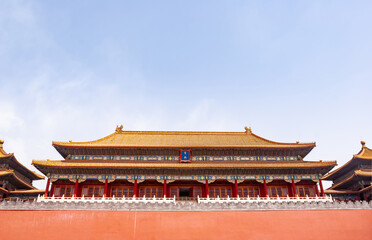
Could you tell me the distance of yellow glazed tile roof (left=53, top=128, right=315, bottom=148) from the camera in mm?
24781

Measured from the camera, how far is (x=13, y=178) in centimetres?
2438

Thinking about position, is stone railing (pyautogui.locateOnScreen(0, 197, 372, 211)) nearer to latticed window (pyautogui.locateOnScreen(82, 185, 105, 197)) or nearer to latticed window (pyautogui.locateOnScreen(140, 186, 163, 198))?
latticed window (pyautogui.locateOnScreen(82, 185, 105, 197))

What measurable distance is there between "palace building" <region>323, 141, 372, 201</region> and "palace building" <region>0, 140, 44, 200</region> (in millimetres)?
26812

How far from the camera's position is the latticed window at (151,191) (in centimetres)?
2334

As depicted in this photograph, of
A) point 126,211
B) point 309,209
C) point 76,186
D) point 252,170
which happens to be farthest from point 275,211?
point 76,186

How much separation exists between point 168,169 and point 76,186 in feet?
23.7

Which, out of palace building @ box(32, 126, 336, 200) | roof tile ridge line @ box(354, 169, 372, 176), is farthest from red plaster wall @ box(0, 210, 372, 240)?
roof tile ridge line @ box(354, 169, 372, 176)

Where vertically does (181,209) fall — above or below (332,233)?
above

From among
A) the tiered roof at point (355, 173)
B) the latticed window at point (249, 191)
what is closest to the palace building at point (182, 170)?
the latticed window at point (249, 191)

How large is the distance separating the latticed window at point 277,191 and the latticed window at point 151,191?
29.3ft

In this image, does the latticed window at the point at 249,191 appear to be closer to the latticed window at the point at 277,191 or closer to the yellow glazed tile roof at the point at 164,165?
the latticed window at the point at 277,191

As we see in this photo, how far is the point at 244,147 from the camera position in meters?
24.8

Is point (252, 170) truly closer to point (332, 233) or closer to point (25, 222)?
point (332, 233)

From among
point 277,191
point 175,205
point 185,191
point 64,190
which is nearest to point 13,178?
point 64,190
